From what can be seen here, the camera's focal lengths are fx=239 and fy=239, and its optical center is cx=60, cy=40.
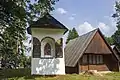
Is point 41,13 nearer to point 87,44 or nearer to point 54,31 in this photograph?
→ point 54,31

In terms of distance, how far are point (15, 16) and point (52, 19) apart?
3333mm

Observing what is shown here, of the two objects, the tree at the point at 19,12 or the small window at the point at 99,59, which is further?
the small window at the point at 99,59

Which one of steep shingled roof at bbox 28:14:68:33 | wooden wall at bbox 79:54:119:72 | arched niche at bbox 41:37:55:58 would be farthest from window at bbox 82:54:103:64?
steep shingled roof at bbox 28:14:68:33

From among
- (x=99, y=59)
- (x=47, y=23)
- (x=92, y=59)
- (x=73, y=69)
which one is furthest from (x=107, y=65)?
(x=47, y=23)

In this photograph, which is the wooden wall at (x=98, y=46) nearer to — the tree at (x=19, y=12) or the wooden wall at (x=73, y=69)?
the wooden wall at (x=73, y=69)

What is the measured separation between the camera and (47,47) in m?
20.8

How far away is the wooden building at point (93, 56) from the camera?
91.5 ft

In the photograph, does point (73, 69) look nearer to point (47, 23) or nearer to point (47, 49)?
point (47, 49)

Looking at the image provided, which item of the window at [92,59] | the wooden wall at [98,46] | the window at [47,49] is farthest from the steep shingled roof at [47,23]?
the window at [92,59]

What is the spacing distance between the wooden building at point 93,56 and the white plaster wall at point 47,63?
22.7 ft

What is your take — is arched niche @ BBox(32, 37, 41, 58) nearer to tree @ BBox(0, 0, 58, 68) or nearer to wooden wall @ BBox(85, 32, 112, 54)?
tree @ BBox(0, 0, 58, 68)

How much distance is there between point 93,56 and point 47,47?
10.4m

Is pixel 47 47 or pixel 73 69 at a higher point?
pixel 47 47

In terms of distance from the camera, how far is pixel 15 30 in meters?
22.8
